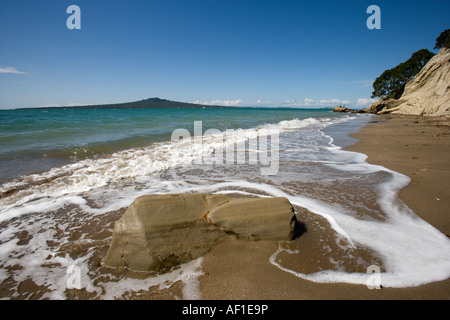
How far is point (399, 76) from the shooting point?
142 feet

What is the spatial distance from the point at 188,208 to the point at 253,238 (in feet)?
2.78

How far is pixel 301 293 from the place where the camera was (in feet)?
6.05

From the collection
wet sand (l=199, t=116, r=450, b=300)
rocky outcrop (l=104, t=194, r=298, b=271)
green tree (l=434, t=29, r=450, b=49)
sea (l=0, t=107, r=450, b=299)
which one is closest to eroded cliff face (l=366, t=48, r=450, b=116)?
green tree (l=434, t=29, r=450, b=49)

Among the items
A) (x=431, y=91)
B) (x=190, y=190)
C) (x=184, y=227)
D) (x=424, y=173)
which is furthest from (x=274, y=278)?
(x=431, y=91)

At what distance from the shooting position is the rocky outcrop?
2.18 metres

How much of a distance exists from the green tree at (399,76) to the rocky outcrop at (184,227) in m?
51.3

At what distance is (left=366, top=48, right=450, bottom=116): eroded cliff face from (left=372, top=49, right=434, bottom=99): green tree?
16599 millimetres

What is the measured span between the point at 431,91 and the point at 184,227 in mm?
31669

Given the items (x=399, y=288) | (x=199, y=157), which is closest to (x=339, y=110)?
(x=199, y=157)

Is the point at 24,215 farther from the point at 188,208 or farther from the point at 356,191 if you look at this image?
the point at 356,191

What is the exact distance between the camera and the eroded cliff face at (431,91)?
20016 millimetres

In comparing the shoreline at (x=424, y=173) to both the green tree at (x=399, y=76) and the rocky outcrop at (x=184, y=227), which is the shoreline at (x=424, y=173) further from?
the green tree at (x=399, y=76)
